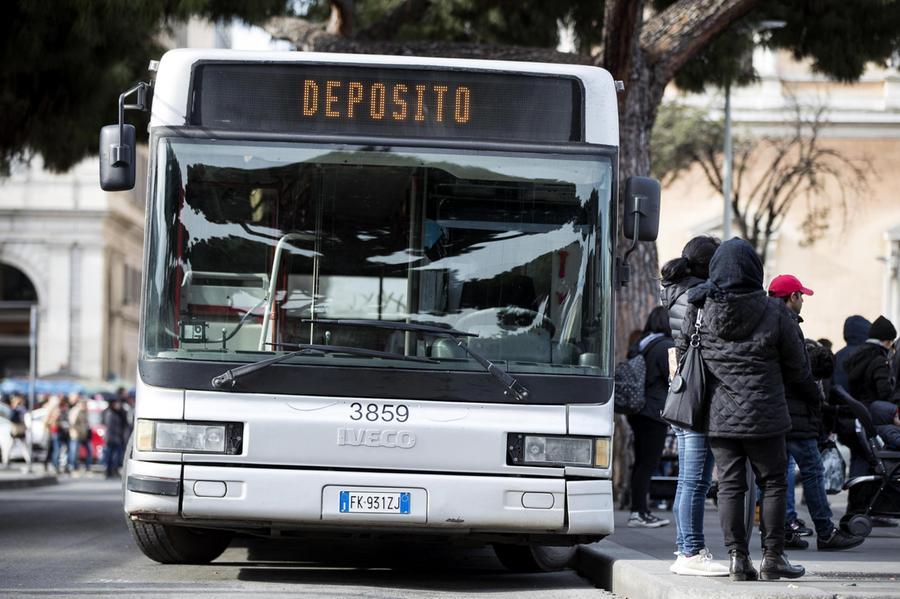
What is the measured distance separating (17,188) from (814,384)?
52.9 m

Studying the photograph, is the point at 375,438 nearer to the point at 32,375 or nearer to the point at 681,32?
the point at 681,32

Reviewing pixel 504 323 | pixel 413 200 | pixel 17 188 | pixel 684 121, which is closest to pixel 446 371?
pixel 504 323

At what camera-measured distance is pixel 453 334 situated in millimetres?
8555

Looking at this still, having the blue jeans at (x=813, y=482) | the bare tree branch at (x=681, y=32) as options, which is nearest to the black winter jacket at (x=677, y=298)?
the blue jeans at (x=813, y=482)

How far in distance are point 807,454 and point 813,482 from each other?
193mm

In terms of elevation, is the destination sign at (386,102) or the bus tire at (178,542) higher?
the destination sign at (386,102)

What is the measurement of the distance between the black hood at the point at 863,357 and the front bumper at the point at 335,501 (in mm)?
4336

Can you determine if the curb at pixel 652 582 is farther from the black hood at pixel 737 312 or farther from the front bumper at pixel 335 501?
the black hood at pixel 737 312

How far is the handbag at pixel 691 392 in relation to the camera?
804 centimetres

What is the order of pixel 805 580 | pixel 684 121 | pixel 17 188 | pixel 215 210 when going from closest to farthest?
pixel 805 580, pixel 215 210, pixel 684 121, pixel 17 188

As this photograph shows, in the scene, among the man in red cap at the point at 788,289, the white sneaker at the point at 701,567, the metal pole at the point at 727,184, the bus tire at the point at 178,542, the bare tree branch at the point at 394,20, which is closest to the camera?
the white sneaker at the point at 701,567

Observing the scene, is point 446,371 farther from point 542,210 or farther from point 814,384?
point 814,384

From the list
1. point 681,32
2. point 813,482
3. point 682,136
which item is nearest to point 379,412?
point 813,482

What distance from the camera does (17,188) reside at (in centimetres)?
5875
